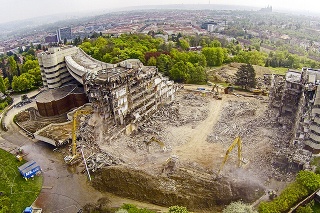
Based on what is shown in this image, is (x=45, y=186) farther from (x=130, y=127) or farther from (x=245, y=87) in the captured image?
(x=245, y=87)

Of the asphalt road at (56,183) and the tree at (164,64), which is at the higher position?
the tree at (164,64)

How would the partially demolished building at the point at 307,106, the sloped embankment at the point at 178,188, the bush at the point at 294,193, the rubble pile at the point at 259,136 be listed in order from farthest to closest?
the rubble pile at the point at 259,136
the partially demolished building at the point at 307,106
the sloped embankment at the point at 178,188
the bush at the point at 294,193

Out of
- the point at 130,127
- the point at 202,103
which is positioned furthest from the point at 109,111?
the point at 202,103

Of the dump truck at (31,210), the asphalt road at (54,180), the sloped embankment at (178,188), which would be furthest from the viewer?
the asphalt road at (54,180)

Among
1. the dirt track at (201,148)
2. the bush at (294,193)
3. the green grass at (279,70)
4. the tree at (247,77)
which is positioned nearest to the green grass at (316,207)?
the bush at (294,193)

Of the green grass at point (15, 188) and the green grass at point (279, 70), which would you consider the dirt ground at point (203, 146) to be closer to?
the green grass at point (15, 188)

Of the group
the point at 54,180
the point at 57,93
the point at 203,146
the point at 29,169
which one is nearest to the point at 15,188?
the point at 29,169
